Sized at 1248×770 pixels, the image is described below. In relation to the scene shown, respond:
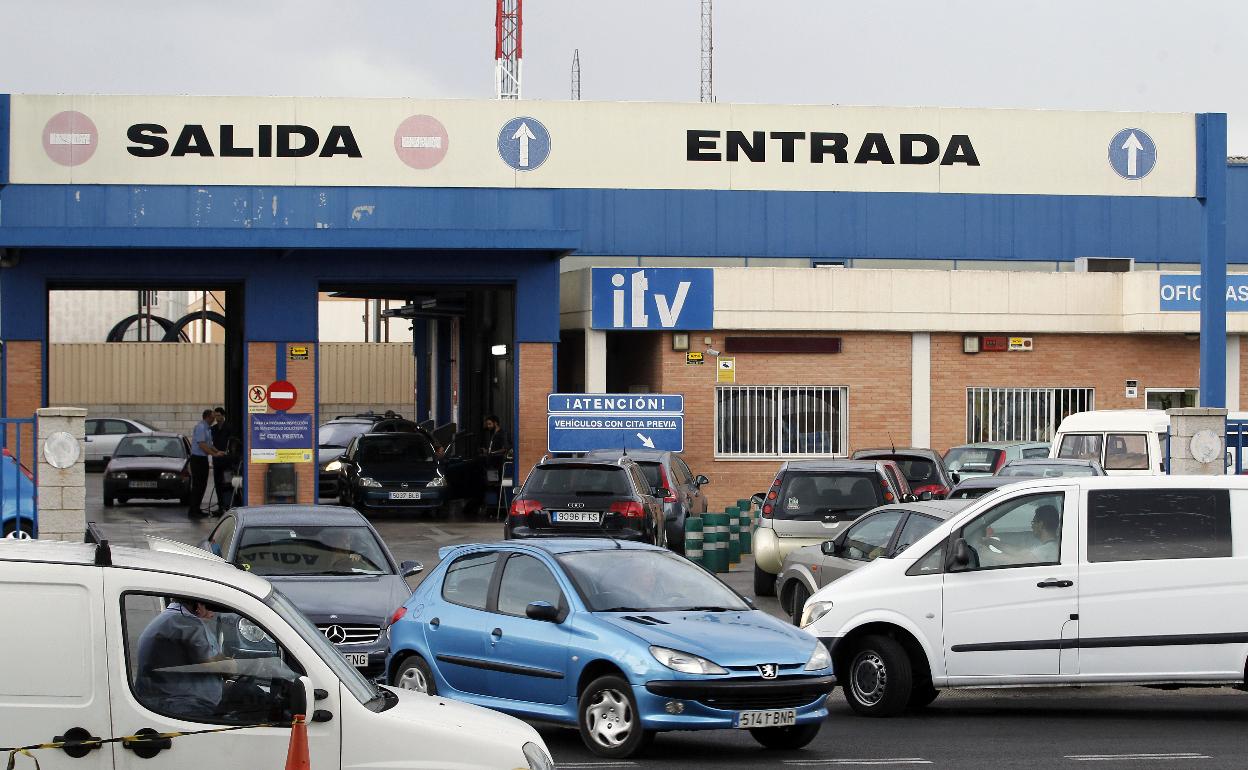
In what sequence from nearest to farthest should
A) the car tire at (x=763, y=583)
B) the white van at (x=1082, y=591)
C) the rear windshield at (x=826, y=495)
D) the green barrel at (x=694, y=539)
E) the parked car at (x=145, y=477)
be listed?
the white van at (x=1082, y=591) → the rear windshield at (x=826, y=495) → the car tire at (x=763, y=583) → the green barrel at (x=694, y=539) → the parked car at (x=145, y=477)

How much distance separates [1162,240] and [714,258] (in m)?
9.75

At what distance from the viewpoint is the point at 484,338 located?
131 feet

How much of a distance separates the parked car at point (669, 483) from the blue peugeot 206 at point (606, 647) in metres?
11.2

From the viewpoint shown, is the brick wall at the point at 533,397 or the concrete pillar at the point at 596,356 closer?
the brick wall at the point at 533,397

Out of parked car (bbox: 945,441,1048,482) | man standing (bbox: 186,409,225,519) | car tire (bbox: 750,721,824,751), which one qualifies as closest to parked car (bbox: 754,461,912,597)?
car tire (bbox: 750,721,824,751)

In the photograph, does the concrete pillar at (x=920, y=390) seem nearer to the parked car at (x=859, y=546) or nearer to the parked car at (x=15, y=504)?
the parked car at (x=859, y=546)

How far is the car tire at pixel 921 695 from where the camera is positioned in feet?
42.2

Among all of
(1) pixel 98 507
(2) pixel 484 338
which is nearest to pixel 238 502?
(1) pixel 98 507

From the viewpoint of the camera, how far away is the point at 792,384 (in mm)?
33312

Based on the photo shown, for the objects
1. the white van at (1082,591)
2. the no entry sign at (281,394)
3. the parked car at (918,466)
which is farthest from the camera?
the no entry sign at (281,394)

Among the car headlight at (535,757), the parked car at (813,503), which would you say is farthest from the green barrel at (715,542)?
the car headlight at (535,757)

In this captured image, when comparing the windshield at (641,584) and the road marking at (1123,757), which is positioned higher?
the windshield at (641,584)

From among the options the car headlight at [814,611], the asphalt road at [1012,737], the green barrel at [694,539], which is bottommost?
the asphalt road at [1012,737]

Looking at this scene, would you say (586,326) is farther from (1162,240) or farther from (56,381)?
(56,381)
